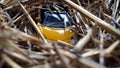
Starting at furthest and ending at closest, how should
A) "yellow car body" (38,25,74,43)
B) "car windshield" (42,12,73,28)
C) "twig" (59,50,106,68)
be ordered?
"car windshield" (42,12,73,28)
"yellow car body" (38,25,74,43)
"twig" (59,50,106,68)

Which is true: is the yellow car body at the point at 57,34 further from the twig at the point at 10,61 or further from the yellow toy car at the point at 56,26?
the twig at the point at 10,61

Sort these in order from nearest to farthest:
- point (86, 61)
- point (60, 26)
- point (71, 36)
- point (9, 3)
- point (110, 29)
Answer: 1. point (86, 61)
2. point (110, 29)
3. point (71, 36)
4. point (60, 26)
5. point (9, 3)

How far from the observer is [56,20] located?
1.70m

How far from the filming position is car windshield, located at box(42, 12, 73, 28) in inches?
64.4

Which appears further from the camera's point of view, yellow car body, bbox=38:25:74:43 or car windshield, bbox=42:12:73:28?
car windshield, bbox=42:12:73:28

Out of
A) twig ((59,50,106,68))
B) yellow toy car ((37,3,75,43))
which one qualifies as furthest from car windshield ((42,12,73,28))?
twig ((59,50,106,68))

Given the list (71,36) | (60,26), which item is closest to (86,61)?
(71,36)

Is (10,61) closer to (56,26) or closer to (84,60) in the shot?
(84,60)

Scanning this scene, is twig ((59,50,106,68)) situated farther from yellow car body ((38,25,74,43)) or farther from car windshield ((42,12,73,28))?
car windshield ((42,12,73,28))

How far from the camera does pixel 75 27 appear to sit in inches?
61.6

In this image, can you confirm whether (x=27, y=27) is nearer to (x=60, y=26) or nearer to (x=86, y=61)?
(x=60, y=26)

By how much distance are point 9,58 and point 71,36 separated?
0.67 metres

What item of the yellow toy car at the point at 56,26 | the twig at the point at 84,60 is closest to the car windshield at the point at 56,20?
the yellow toy car at the point at 56,26

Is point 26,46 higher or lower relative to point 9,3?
lower
